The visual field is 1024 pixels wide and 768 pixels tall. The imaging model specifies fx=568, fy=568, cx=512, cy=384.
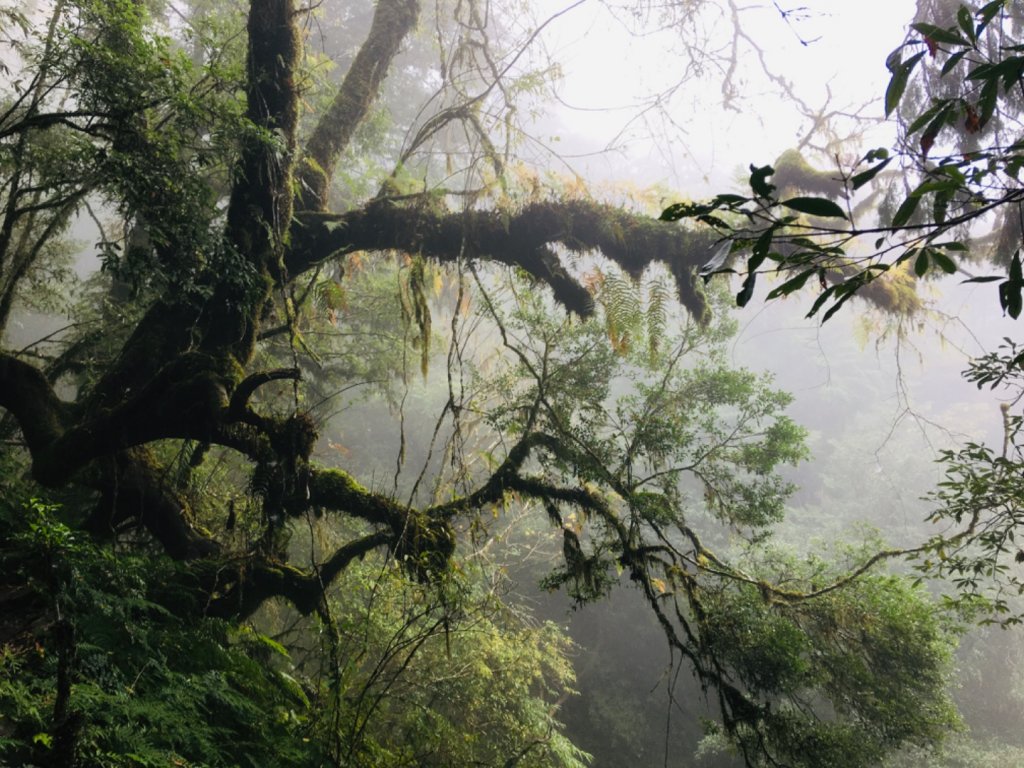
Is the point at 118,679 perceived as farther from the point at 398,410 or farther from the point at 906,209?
the point at 398,410

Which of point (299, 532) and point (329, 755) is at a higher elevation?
point (299, 532)

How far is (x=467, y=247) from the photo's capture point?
509cm

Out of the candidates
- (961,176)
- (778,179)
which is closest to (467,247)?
(778,179)

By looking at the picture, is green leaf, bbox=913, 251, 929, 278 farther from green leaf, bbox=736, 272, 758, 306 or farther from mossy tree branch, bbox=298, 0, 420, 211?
mossy tree branch, bbox=298, 0, 420, 211


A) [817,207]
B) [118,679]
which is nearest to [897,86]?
[817,207]

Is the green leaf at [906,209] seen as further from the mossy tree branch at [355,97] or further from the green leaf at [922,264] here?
the mossy tree branch at [355,97]

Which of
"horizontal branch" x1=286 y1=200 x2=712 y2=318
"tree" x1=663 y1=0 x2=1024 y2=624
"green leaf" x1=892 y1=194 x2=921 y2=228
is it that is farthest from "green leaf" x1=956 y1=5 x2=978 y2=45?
"horizontal branch" x1=286 y1=200 x2=712 y2=318

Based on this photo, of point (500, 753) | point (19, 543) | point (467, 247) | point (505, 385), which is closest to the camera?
point (19, 543)

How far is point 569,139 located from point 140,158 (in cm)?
3378

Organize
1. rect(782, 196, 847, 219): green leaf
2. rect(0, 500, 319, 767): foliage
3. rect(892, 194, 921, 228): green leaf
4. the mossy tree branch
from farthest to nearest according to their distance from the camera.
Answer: the mossy tree branch < rect(0, 500, 319, 767): foliage < rect(892, 194, 921, 228): green leaf < rect(782, 196, 847, 219): green leaf

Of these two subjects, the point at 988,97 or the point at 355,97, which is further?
the point at 355,97

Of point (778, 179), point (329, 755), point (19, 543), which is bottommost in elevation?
point (329, 755)

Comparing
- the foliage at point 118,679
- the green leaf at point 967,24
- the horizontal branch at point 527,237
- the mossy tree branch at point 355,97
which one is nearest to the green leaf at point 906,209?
the green leaf at point 967,24

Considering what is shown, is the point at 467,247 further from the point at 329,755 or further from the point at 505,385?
the point at 329,755
